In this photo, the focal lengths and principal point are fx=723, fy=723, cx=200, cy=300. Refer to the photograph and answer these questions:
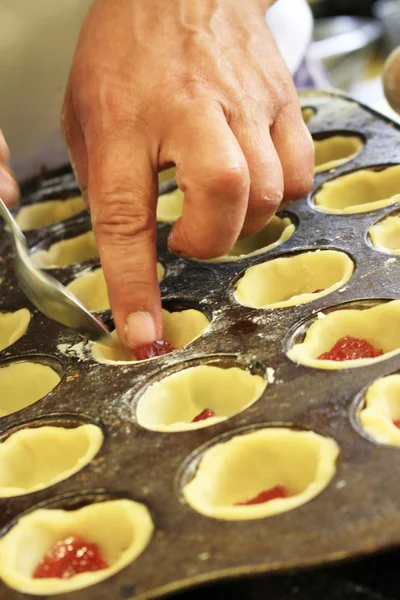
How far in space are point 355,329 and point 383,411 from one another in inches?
17.5

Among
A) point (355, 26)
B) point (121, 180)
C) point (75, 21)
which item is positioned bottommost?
point (355, 26)

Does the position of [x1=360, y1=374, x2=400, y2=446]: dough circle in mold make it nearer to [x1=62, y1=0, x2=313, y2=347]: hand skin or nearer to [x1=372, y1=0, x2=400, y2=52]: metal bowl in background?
[x1=62, y1=0, x2=313, y2=347]: hand skin

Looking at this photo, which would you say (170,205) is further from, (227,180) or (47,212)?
(227,180)

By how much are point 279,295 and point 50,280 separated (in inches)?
29.5

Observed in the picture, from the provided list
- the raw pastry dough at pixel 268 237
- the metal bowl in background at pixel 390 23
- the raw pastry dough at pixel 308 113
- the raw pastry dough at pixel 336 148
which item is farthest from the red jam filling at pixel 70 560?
the metal bowl in background at pixel 390 23

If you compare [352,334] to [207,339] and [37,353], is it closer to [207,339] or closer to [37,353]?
[207,339]

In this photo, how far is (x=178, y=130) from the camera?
187 centimetres

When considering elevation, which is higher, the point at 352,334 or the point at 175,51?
the point at 175,51

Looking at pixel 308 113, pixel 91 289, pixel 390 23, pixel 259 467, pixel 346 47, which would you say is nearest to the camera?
pixel 259 467

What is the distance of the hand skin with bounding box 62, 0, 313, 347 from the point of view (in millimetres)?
1800

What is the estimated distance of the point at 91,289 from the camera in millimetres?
2535

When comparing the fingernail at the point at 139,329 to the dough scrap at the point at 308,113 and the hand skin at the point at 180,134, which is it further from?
the dough scrap at the point at 308,113

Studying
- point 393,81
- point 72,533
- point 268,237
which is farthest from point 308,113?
point 72,533

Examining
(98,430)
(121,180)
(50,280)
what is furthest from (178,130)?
(98,430)
